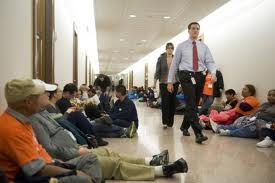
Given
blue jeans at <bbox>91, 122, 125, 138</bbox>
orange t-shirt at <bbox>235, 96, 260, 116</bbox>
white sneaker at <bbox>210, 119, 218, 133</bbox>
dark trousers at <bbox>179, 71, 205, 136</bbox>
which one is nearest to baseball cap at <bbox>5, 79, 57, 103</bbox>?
dark trousers at <bbox>179, 71, 205, 136</bbox>

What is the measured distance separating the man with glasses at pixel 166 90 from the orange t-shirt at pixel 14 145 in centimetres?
507

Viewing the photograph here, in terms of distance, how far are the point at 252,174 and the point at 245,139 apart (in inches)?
101

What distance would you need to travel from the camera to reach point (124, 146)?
5.06 m

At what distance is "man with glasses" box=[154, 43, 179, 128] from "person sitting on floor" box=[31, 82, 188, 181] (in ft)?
11.7

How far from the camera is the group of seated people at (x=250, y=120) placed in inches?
220

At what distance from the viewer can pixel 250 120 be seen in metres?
6.27

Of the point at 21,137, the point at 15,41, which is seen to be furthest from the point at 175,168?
the point at 15,41

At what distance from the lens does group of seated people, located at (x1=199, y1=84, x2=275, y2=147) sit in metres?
5.60

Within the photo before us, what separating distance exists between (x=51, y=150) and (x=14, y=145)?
0.92m

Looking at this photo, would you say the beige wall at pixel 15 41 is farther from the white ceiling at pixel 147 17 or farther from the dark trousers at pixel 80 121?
the white ceiling at pixel 147 17

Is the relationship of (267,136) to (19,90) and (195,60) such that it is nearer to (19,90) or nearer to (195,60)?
(195,60)

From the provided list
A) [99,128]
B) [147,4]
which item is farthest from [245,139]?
[147,4]

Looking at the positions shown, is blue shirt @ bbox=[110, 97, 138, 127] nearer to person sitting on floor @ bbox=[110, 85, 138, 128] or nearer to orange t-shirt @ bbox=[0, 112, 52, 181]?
person sitting on floor @ bbox=[110, 85, 138, 128]

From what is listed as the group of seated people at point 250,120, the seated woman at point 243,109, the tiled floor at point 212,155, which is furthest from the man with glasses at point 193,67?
the seated woman at point 243,109
